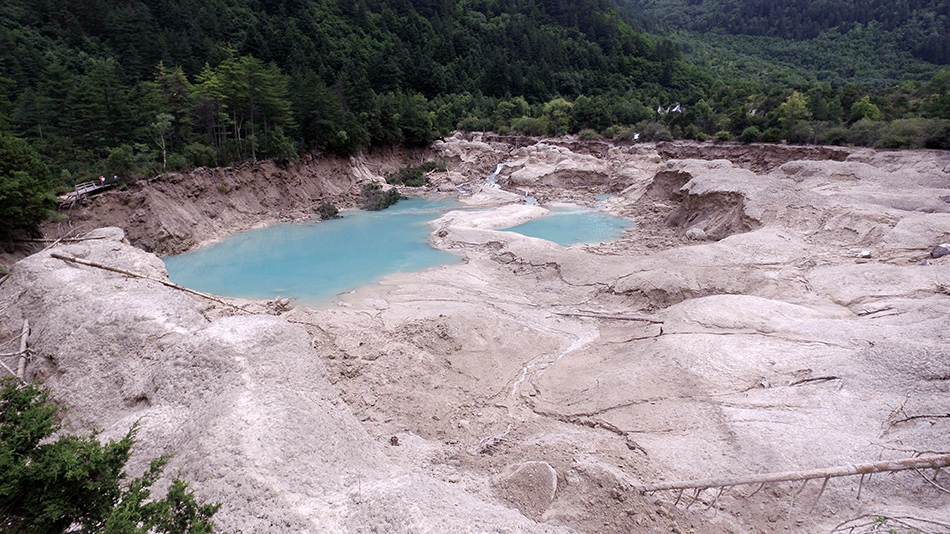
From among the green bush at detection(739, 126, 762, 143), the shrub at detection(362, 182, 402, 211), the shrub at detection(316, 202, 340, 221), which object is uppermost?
the green bush at detection(739, 126, 762, 143)

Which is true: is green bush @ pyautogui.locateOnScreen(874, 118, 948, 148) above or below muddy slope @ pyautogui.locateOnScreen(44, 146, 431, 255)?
above

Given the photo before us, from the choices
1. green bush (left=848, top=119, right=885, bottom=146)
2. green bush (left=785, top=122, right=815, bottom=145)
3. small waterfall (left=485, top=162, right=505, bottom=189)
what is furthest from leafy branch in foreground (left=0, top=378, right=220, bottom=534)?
green bush (left=785, top=122, right=815, bottom=145)

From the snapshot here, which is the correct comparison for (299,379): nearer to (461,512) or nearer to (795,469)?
(461,512)

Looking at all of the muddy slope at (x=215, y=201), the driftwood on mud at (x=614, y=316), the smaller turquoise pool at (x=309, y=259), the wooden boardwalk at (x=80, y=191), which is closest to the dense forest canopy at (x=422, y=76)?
the wooden boardwalk at (x=80, y=191)

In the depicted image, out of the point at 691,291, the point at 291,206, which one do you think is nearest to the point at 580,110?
the point at 291,206

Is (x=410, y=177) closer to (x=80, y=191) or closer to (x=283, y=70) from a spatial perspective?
(x=80, y=191)

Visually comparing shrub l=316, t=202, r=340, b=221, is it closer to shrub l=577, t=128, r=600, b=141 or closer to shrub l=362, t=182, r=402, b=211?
shrub l=362, t=182, r=402, b=211

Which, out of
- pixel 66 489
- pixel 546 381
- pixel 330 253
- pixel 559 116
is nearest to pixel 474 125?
pixel 559 116
